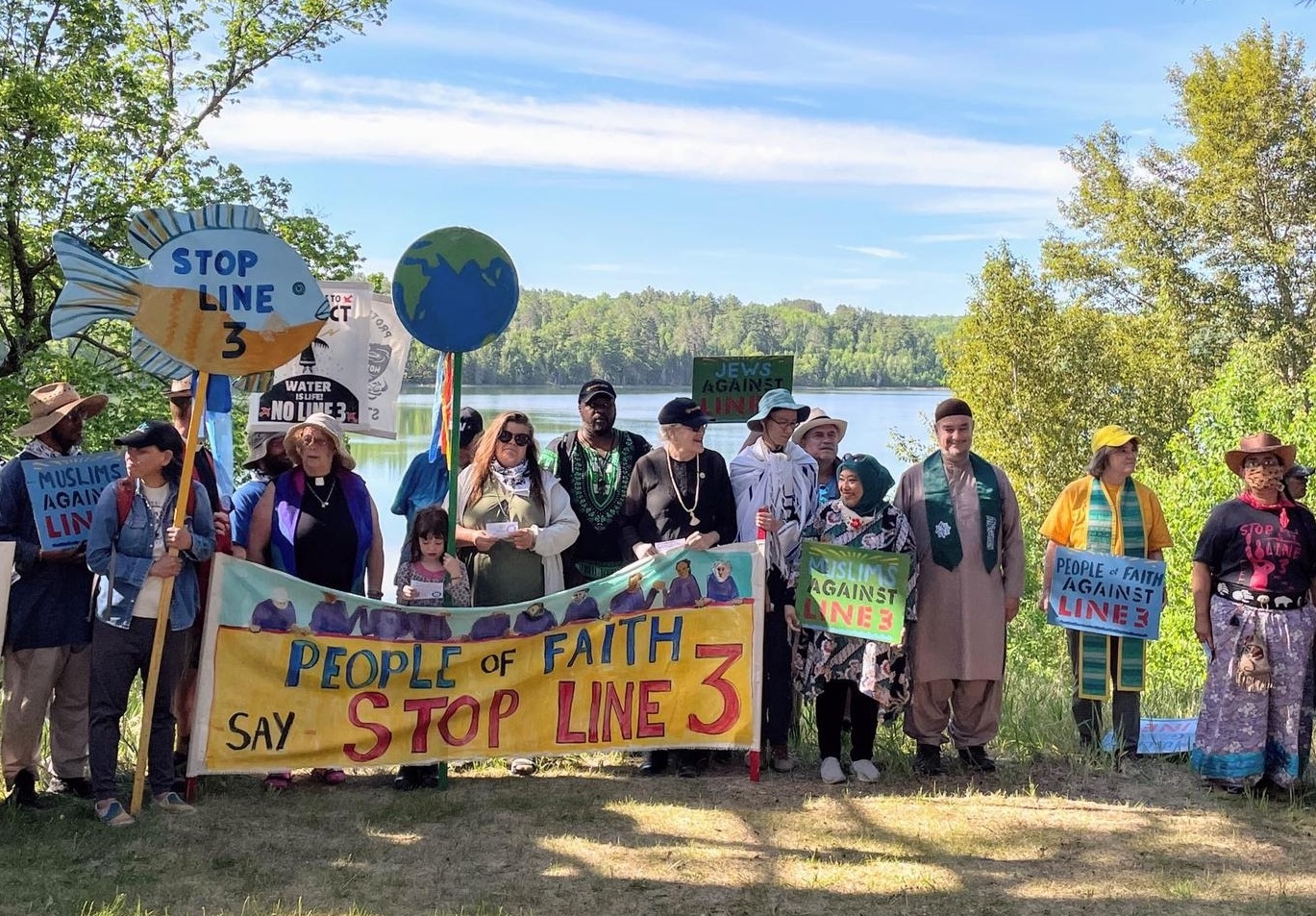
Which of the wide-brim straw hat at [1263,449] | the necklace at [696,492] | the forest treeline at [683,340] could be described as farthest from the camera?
the forest treeline at [683,340]

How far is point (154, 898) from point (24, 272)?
56.7 feet

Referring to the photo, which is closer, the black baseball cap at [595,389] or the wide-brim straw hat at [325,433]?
the wide-brim straw hat at [325,433]

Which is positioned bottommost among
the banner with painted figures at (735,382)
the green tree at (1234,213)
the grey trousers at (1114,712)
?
the grey trousers at (1114,712)

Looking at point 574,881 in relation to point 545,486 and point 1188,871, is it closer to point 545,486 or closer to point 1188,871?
point 545,486

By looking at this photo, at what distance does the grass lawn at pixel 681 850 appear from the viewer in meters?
4.37

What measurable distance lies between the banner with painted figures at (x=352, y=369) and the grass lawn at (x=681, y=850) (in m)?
2.41

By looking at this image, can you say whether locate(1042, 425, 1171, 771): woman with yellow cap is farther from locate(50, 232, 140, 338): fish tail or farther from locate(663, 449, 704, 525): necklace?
locate(50, 232, 140, 338): fish tail

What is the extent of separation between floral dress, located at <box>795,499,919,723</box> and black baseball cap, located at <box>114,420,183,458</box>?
299 centimetres

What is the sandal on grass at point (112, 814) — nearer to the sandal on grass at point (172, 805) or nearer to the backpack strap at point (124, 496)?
the sandal on grass at point (172, 805)

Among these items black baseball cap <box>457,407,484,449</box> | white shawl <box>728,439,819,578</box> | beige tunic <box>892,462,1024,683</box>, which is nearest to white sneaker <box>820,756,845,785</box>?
beige tunic <box>892,462,1024,683</box>

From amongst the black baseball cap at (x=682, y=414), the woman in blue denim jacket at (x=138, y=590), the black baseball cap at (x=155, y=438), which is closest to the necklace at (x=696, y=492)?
the black baseball cap at (x=682, y=414)

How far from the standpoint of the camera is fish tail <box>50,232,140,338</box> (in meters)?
4.99

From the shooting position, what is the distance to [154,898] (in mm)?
4277

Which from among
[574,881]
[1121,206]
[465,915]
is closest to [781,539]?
[574,881]
